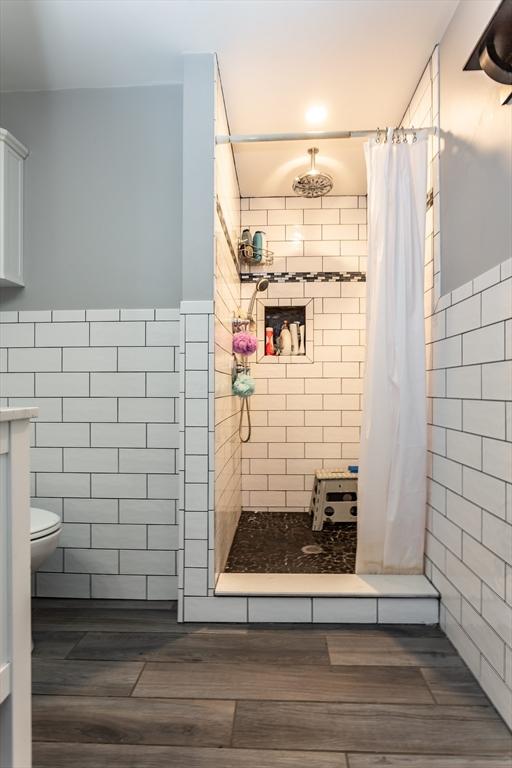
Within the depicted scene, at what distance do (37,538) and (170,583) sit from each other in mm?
718

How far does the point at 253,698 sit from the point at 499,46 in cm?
208

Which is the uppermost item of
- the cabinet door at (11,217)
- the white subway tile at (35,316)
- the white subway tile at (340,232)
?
the white subway tile at (340,232)

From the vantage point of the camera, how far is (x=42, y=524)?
188 cm

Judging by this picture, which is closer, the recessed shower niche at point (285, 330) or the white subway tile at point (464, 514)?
the white subway tile at point (464, 514)

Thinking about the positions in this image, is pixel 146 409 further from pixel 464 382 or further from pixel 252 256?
pixel 252 256

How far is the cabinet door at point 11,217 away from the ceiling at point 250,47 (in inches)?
16.2

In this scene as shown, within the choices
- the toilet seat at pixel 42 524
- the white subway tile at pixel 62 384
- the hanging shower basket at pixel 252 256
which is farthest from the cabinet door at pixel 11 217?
the hanging shower basket at pixel 252 256

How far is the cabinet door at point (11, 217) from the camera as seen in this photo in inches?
86.0

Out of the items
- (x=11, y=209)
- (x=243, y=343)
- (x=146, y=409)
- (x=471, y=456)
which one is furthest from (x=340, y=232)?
(x=471, y=456)

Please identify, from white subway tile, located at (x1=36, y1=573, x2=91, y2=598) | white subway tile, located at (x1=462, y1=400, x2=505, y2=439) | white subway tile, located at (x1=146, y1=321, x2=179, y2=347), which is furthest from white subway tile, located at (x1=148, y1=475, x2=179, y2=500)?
white subway tile, located at (x1=462, y1=400, x2=505, y2=439)

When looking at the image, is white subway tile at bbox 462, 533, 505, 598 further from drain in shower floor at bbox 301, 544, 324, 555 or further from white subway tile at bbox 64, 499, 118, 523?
A: white subway tile at bbox 64, 499, 118, 523

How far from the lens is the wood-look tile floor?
1.33 metres

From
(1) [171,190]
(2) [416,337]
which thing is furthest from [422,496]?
(1) [171,190]

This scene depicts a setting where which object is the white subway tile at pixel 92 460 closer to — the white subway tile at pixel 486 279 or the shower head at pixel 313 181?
the white subway tile at pixel 486 279
